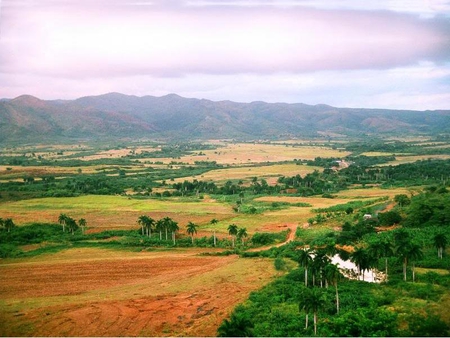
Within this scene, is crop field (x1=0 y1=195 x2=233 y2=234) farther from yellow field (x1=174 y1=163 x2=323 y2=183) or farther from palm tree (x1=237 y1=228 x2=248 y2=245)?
yellow field (x1=174 y1=163 x2=323 y2=183)

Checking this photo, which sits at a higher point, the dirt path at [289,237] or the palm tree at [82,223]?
the palm tree at [82,223]

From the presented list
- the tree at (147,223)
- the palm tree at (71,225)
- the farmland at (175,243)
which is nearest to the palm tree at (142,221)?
the tree at (147,223)

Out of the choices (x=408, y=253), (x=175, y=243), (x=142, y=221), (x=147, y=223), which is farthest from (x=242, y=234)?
(x=408, y=253)

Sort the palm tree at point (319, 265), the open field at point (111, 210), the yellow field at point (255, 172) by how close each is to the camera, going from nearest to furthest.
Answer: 1. the palm tree at point (319, 265)
2. the open field at point (111, 210)
3. the yellow field at point (255, 172)

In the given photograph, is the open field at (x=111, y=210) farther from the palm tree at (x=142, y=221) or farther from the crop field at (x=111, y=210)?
the palm tree at (x=142, y=221)

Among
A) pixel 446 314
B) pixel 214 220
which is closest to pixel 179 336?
pixel 446 314

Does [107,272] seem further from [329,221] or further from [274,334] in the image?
[329,221]
